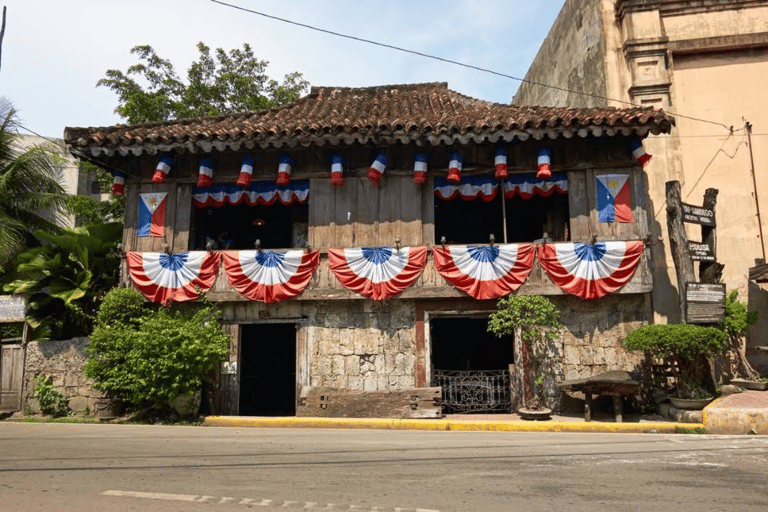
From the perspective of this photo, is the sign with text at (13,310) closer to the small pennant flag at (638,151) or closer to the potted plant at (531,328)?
the potted plant at (531,328)

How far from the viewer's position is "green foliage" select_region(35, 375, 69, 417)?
12133 millimetres

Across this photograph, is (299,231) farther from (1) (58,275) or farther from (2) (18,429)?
(2) (18,429)

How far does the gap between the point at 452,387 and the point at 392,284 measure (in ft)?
8.25

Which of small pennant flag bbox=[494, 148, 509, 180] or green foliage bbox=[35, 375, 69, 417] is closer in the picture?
small pennant flag bbox=[494, 148, 509, 180]

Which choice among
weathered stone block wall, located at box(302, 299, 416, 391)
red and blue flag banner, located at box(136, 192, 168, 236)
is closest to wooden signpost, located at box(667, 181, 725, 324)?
weathered stone block wall, located at box(302, 299, 416, 391)

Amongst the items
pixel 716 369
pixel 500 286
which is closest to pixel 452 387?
pixel 500 286

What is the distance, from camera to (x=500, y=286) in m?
11.8

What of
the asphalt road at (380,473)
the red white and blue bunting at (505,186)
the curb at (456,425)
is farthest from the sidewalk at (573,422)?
the red white and blue bunting at (505,186)

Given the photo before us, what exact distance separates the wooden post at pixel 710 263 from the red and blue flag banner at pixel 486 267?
11.4 feet

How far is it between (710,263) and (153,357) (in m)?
11.5

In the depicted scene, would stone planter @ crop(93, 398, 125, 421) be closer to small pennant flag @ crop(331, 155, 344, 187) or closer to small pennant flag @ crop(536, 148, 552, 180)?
small pennant flag @ crop(331, 155, 344, 187)

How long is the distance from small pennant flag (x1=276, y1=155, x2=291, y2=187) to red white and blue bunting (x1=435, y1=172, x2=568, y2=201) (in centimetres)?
338

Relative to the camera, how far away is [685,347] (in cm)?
1007

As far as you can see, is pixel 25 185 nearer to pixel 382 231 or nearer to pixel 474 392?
pixel 382 231
